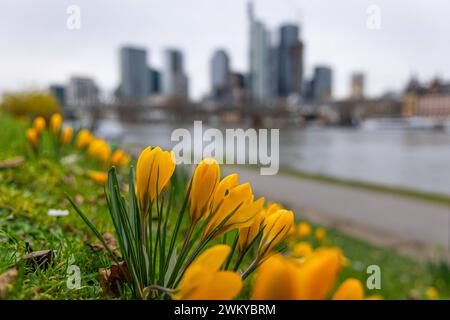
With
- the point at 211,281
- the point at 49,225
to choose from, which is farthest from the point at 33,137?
the point at 211,281

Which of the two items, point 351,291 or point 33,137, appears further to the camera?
point 33,137

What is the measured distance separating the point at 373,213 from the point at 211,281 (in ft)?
19.2

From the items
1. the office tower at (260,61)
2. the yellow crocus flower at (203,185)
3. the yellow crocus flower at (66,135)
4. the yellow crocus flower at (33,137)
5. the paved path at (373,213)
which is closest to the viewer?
the yellow crocus flower at (203,185)

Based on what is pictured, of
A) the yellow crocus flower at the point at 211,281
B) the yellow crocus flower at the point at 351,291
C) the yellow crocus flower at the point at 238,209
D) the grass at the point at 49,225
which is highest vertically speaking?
the yellow crocus flower at the point at 238,209

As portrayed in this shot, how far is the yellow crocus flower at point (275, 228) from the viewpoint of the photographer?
0.44m

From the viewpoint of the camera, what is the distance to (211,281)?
32 cm

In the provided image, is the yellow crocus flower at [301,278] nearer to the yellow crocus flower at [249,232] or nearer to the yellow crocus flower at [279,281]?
the yellow crocus flower at [279,281]

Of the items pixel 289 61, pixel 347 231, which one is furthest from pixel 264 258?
pixel 347 231

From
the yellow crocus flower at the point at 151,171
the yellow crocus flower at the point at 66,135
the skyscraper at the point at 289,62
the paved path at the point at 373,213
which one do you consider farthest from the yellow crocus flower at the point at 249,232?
the paved path at the point at 373,213

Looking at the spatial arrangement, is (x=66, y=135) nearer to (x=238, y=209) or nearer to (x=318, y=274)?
(x=238, y=209)

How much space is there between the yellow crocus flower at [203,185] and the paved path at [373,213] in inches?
115

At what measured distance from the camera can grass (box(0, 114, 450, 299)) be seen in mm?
441
